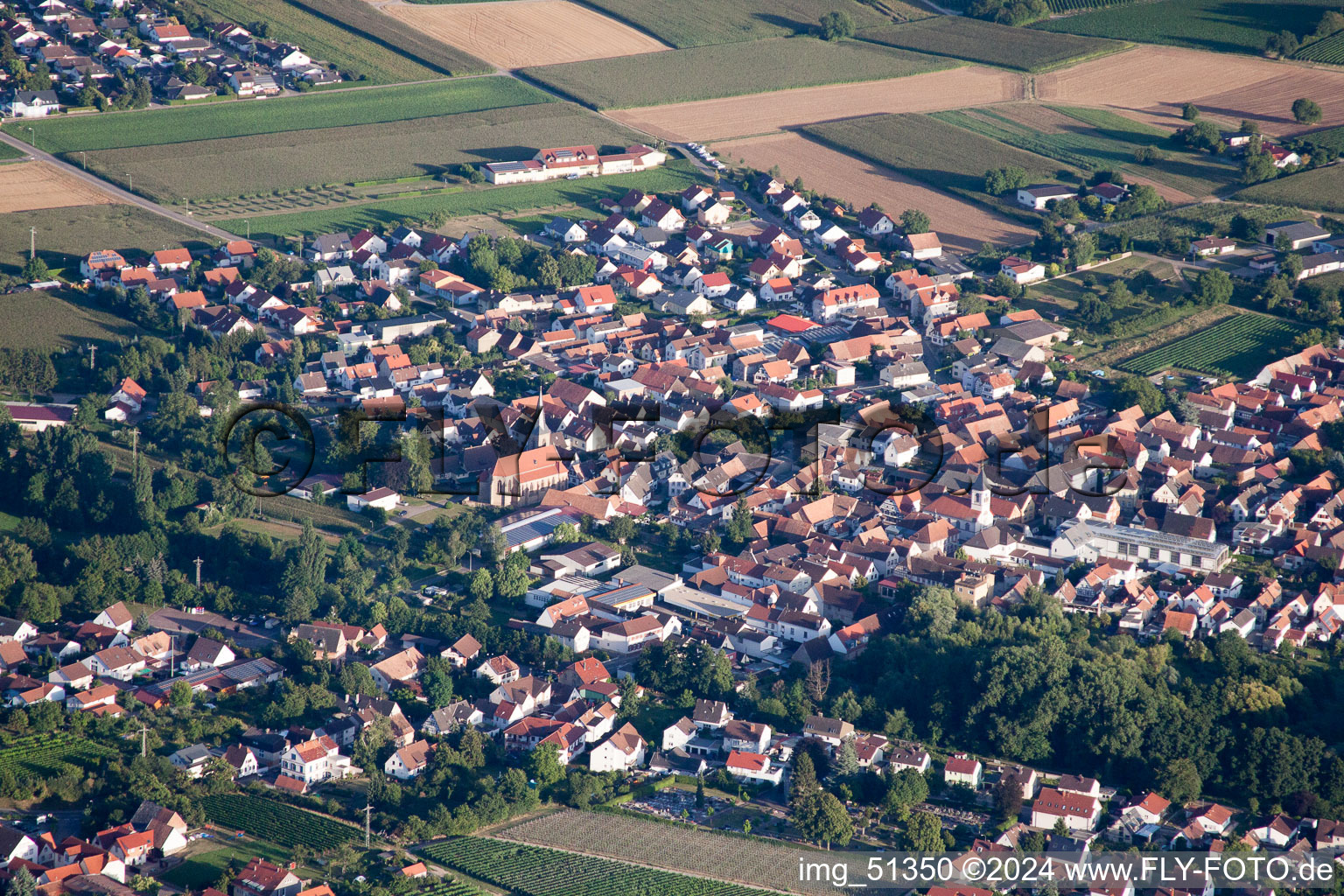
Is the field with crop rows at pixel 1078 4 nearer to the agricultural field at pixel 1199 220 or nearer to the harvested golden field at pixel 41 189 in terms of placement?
A: the agricultural field at pixel 1199 220

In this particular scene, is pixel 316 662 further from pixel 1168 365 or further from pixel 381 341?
pixel 1168 365

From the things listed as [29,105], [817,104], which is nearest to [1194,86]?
[817,104]

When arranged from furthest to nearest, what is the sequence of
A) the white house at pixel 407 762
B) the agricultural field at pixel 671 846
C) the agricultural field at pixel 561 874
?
the white house at pixel 407 762
the agricultural field at pixel 671 846
the agricultural field at pixel 561 874

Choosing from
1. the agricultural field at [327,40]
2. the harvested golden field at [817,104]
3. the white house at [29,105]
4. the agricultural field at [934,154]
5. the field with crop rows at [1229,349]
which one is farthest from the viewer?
the agricultural field at [327,40]

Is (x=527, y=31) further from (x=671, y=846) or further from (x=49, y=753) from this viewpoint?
(x=671, y=846)

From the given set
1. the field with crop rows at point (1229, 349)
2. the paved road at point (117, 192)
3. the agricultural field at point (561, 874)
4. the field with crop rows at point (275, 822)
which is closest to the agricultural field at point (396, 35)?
the paved road at point (117, 192)
